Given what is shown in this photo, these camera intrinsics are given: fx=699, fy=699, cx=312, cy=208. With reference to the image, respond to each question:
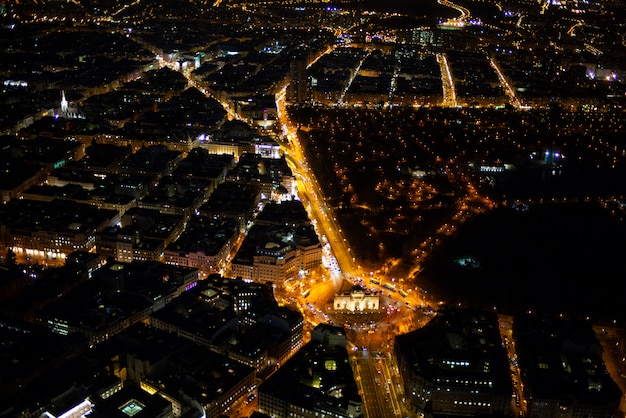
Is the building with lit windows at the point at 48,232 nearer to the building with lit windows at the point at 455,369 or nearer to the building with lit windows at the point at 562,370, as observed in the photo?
the building with lit windows at the point at 455,369

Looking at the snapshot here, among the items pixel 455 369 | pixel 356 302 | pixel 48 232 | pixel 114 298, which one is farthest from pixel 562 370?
pixel 48 232

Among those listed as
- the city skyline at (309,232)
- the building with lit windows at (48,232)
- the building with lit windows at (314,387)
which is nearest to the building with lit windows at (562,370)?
the city skyline at (309,232)

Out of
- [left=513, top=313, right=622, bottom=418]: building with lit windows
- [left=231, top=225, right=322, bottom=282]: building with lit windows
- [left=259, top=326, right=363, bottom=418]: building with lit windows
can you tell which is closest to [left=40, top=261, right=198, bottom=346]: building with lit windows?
[left=231, top=225, right=322, bottom=282]: building with lit windows

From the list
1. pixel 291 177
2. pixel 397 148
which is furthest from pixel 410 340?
pixel 397 148

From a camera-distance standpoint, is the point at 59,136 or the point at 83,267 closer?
the point at 83,267

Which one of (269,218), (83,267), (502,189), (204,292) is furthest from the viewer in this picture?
(502,189)

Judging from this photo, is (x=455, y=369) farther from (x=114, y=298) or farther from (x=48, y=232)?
(x=48, y=232)

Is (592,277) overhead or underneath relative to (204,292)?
underneath

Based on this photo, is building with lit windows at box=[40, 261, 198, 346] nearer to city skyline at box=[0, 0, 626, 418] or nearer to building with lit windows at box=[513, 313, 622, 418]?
city skyline at box=[0, 0, 626, 418]

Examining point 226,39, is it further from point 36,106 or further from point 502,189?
point 502,189
